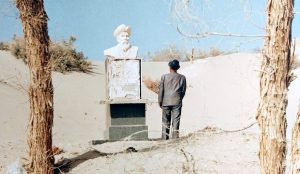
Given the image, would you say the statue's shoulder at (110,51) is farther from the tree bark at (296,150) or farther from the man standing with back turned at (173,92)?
the tree bark at (296,150)

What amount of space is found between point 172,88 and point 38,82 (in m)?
3.63

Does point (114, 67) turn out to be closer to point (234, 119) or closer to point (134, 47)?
point (134, 47)

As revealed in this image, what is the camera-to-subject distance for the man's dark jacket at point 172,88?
40.4 ft

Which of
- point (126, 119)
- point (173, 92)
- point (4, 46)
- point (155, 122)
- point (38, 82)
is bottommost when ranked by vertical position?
point (155, 122)

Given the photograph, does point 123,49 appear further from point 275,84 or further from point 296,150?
point 296,150

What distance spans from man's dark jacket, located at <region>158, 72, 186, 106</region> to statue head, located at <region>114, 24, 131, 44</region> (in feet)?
6.84

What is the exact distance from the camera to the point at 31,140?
32.1ft

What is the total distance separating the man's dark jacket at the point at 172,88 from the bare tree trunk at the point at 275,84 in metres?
6.71

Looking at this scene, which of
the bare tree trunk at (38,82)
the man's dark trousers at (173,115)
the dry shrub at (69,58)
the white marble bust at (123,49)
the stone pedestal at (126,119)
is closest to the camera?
the bare tree trunk at (38,82)

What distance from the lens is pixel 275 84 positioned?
559cm

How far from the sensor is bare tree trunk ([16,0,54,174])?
9562 millimetres

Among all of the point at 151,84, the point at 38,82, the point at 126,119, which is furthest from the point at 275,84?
the point at 151,84

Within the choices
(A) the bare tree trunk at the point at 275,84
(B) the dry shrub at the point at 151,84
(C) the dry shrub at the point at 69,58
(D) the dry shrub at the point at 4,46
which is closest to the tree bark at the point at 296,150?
(A) the bare tree trunk at the point at 275,84

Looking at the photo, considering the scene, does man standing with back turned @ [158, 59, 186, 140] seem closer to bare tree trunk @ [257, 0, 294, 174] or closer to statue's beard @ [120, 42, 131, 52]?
statue's beard @ [120, 42, 131, 52]
